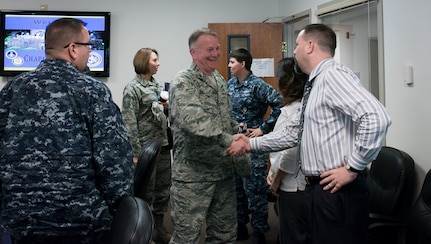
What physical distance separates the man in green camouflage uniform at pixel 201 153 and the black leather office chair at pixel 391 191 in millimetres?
942

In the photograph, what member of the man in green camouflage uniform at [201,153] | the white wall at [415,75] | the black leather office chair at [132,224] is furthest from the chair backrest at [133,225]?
the white wall at [415,75]

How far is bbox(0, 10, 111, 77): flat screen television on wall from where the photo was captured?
4488mm

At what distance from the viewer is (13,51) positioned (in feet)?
14.8

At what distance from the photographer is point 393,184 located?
2.49 m

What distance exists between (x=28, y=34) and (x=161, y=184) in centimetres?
273

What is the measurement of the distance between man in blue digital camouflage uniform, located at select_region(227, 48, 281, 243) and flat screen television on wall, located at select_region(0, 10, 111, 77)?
7.08 feet

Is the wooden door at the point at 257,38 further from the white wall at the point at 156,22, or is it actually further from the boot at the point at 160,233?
Answer: the boot at the point at 160,233

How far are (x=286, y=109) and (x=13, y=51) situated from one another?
149 inches

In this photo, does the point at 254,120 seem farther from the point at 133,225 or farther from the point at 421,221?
the point at 133,225

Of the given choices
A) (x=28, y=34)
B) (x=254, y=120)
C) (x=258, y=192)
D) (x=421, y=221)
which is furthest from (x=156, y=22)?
(x=421, y=221)

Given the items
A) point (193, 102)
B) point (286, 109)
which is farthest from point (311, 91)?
point (193, 102)

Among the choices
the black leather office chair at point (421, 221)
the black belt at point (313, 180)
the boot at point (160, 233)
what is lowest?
the boot at point (160, 233)

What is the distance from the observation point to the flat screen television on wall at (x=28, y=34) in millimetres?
4488

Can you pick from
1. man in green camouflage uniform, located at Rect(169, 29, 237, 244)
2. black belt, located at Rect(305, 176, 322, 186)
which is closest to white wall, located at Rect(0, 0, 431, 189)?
man in green camouflage uniform, located at Rect(169, 29, 237, 244)
